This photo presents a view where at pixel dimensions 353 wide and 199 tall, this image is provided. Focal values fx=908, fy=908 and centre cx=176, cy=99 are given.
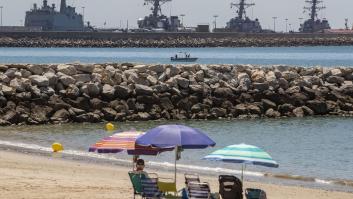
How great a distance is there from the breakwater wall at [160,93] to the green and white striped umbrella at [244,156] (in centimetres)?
1536

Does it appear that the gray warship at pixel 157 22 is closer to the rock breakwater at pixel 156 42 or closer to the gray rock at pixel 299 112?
the rock breakwater at pixel 156 42

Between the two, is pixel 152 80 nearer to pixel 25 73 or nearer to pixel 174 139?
pixel 25 73

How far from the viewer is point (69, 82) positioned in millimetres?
29703

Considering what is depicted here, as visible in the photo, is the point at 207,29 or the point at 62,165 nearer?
the point at 62,165

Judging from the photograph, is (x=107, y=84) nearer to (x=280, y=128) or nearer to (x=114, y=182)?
(x=280, y=128)

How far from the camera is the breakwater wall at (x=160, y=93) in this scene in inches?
1126

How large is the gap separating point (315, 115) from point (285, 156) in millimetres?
8628

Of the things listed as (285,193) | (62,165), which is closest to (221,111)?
(62,165)

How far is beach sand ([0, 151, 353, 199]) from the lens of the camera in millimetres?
14781

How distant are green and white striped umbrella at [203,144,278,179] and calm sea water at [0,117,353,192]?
5215mm

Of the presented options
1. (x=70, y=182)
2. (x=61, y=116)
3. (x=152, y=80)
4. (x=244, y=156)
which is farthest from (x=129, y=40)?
(x=244, y=156)

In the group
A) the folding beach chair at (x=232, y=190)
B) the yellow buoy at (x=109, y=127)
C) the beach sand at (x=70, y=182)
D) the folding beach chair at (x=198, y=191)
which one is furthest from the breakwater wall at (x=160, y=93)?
the folding beach chair at (x=232, y=190)

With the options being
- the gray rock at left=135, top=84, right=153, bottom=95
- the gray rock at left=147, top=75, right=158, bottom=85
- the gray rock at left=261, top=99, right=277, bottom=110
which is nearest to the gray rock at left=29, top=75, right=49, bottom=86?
the gray rock at left=135, top=84, right=153, bottom=95

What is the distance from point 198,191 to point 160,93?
16736 millimetres
